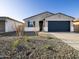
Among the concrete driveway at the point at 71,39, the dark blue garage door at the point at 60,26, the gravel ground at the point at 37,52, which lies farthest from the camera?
the dark blue garage door at the point at 60,26

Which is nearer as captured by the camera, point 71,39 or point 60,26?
point 71,39

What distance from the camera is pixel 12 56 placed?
716cm

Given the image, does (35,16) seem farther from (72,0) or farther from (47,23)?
(72,0)

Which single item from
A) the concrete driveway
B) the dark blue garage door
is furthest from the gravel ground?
the dark blue garage door

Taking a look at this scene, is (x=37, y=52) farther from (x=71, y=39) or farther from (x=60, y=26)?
(x=60, y=26)

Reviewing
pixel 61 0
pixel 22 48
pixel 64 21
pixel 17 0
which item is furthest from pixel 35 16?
pixel 22 48

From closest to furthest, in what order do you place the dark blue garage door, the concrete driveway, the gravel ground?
the gravel ground
the concrete driveway
the dark blue garage door

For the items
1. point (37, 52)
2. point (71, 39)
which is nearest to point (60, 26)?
point (71, 39)

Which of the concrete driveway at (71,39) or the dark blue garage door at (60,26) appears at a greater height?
the dark blue garage door at (60,26)

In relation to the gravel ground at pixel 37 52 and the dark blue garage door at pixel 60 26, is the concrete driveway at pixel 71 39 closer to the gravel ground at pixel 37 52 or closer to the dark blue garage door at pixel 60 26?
the gravel ground at pixel 37 52

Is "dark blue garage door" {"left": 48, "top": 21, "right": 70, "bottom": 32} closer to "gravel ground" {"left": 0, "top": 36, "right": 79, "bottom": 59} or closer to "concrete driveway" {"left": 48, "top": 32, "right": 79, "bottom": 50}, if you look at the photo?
"concrete driveway" {"left": 48, "top": 32, "right": 79, "bottom": 50}

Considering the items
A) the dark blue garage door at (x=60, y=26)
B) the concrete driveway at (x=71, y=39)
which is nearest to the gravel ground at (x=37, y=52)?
the concrete driveway at (x=71, y=39)

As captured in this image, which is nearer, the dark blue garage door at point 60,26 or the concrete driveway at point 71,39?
the concrete driveway at point 71,39

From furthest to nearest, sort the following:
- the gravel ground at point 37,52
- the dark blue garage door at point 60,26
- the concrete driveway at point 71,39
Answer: the dark blue garage door at point 60,26, the concrete driveway at point 71,39, the gravel ground at point 37,52
